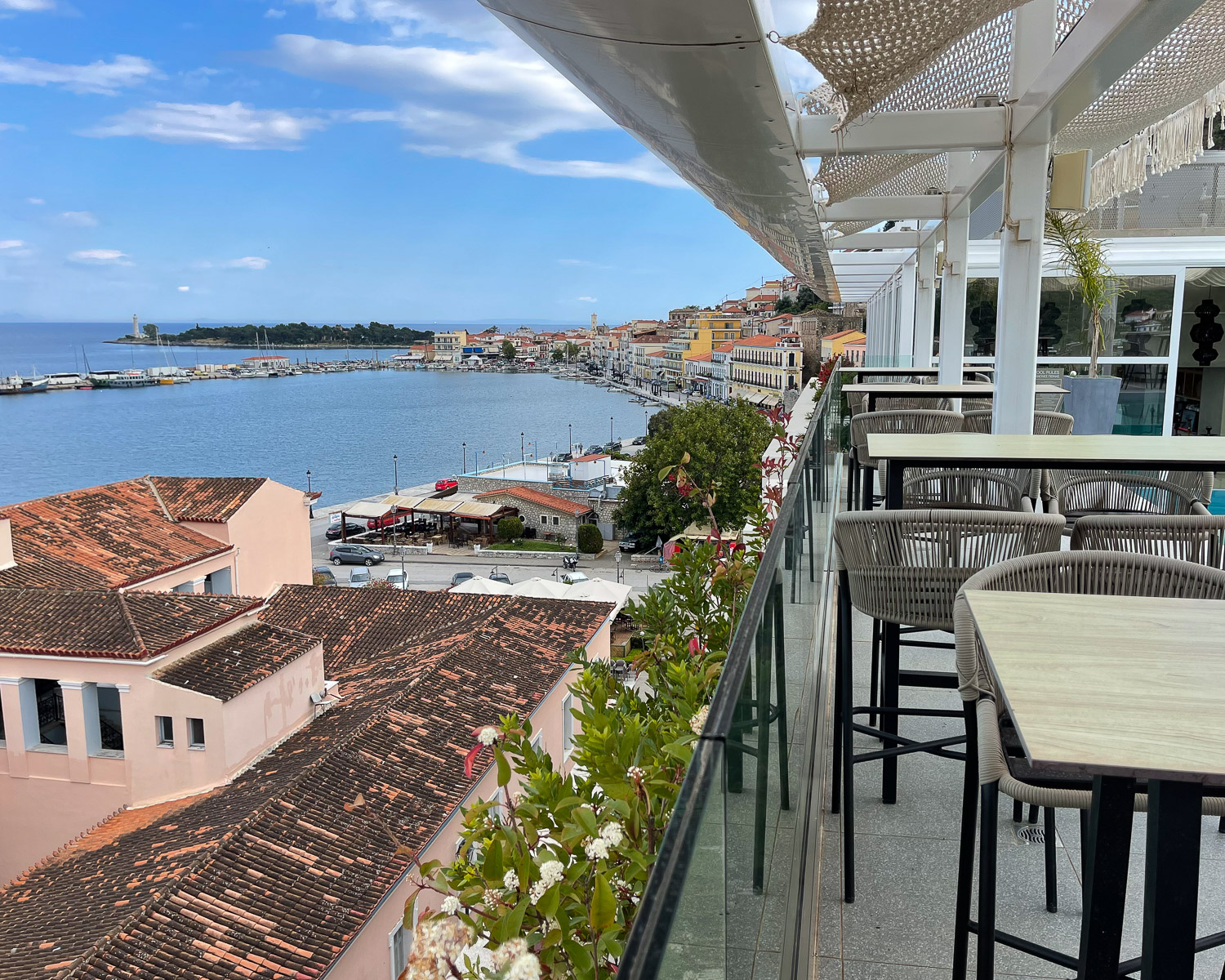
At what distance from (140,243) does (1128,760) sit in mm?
200515

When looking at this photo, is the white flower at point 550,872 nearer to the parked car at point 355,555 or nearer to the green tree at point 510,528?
the parked car at point 355,555

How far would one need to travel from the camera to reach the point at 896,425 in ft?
16.7

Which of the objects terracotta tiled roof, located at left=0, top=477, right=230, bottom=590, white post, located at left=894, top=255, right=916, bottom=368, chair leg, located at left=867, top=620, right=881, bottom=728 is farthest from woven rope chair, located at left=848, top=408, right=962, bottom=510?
terracotta tiled roof, located at left=0, top=477, right=230, bottom=590

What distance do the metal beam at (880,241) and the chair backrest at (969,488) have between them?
7.10m

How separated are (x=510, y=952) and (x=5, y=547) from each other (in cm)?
1798

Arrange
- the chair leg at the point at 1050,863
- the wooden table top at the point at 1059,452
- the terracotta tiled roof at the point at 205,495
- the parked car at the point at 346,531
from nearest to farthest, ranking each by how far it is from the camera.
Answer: the chair leg at the point at 1050,863 → the wooden table top at the point at 1059,452 → the terracotta tiled roof at the point at 205,495 → the parked car at the point at 346,531

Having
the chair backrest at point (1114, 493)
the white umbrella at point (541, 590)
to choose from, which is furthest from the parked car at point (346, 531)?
the chair backrest at point (1114, 493)

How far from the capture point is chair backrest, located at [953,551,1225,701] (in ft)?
6.10

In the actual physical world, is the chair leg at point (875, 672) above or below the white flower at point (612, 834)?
below

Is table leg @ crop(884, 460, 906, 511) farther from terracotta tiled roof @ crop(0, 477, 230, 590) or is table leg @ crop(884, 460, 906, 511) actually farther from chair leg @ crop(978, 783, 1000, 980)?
terracotta tiled roof @ crop(0, 477, 230, 590)

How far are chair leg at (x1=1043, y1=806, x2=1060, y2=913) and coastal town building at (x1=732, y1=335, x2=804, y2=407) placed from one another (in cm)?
7117

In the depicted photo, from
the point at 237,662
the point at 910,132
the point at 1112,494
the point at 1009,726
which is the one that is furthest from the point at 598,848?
the point at 237,662

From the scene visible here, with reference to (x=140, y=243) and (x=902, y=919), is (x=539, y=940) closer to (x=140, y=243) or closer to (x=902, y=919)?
(x=902, y=919)

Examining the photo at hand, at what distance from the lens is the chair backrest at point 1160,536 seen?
7.67ft
